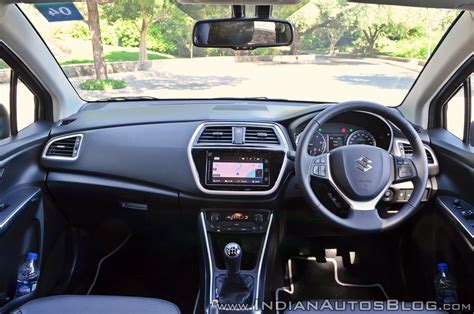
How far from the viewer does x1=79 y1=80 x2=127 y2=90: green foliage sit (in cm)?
344

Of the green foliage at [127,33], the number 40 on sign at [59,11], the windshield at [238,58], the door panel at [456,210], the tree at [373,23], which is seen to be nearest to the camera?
the number 40 on sign at [59,11]

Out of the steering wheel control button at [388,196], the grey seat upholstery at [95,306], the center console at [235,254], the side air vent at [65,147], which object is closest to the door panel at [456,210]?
the steering wheel control button at [388,196]

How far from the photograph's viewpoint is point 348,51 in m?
3.30

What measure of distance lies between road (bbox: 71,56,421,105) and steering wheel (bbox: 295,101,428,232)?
1067mm

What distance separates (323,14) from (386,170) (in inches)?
50.7

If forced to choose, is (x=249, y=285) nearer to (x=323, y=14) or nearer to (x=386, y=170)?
(x=386, y=170)

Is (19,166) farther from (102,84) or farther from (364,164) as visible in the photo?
(364,164)

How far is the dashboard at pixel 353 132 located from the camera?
8.71ft

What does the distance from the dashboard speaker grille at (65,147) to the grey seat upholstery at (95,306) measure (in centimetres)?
104

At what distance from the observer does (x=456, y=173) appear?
2.69 meters

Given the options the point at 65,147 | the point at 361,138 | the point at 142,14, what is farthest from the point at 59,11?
the point at 361,138

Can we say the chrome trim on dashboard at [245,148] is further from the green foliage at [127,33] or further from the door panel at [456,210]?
the green foliage at [127,33]

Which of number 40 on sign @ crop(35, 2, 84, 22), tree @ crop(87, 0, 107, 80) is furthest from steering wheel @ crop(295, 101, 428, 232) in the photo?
tree @ crop(87, 0, 107, 80)

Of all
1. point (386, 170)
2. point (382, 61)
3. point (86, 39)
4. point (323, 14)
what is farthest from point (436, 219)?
point (86, 39)
